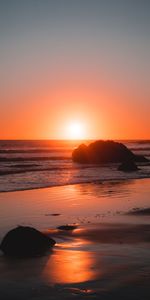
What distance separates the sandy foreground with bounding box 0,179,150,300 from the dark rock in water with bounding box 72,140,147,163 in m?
44.9

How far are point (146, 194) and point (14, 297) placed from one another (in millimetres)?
16415

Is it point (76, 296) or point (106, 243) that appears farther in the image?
point (106, 243)

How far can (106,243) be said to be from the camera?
11.0 meters

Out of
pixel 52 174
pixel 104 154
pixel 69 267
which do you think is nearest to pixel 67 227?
pixel 69 267

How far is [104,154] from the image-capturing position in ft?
213

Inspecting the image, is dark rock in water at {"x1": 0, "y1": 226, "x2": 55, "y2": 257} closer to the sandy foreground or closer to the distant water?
the sandy foreground

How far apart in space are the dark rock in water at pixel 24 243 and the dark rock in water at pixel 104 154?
52494 mm

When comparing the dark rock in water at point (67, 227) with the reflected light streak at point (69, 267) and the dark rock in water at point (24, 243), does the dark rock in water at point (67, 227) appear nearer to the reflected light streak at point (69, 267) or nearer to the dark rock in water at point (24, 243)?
the dark rock in water at point (24, 243)

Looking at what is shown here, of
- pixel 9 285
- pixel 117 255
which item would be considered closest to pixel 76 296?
pixel 9 285

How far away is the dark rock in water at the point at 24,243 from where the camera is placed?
10000 millimetres

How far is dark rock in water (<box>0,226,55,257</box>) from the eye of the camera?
32.8 ft

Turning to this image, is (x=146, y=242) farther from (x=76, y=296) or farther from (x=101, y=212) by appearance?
(x=101, y=212)

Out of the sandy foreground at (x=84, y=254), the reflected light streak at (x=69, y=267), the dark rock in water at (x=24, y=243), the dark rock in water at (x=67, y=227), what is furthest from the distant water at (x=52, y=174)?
the reflected light streak at (x=69, y=267)

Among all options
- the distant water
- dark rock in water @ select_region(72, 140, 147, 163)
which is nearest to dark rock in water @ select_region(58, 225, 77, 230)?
the distant water
